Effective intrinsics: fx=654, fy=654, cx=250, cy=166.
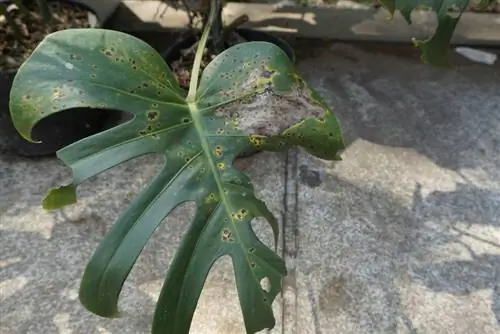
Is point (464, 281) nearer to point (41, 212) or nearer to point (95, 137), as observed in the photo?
point (95, 137)

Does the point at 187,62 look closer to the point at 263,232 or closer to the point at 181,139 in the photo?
the point at 263,232

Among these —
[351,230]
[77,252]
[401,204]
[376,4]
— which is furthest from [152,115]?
[376,4]

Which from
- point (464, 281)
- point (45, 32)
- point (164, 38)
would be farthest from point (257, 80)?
point (164, 38)

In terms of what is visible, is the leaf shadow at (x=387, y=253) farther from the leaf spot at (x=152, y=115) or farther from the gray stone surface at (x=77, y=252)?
the leaf spot at (x=152, y=115)

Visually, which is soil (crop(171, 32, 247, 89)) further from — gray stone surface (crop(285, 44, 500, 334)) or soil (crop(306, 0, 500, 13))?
soil (crop(306, 0, 500, 13))

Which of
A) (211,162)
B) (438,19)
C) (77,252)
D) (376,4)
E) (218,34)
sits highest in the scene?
(438,19)

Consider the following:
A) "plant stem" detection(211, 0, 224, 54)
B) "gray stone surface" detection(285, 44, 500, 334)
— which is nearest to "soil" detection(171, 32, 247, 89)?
"plant stem" detection(211, 0, 224, 54)
